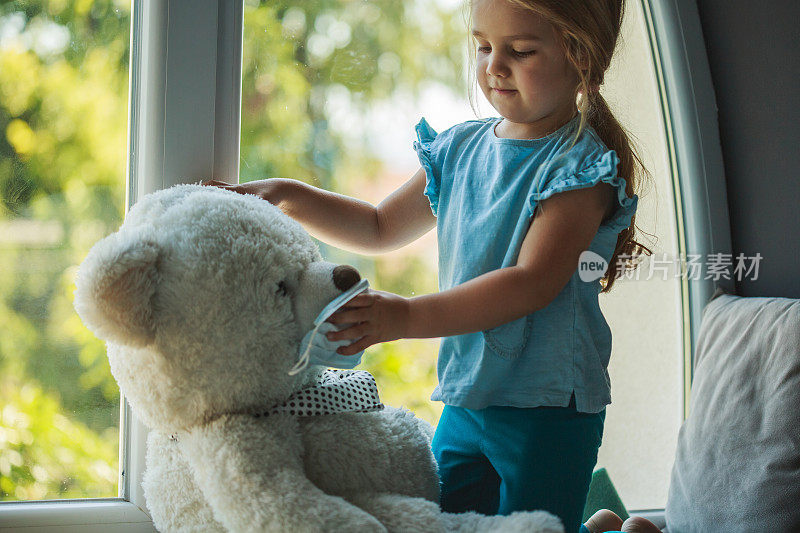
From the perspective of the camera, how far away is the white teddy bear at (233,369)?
643mm

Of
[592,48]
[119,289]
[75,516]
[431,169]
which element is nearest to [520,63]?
[592,48]

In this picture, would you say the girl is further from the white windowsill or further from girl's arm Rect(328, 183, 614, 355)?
the white windowsill

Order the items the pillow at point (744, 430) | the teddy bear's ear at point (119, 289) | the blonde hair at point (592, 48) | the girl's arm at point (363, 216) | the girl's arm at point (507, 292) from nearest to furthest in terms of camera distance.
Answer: the teddy bear's ear at point (119, 289), the girl's arm at point (507, 292), the blonde hair at point (592, 48), the girl's arm at point (363, 216), the pillow at point (744, 430)

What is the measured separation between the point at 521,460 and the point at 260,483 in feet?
1.25

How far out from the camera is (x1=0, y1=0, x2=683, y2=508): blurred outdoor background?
3.31ft

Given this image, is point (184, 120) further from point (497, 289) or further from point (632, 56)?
point (632, 56)

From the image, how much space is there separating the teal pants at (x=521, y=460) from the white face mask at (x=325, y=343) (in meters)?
0.28

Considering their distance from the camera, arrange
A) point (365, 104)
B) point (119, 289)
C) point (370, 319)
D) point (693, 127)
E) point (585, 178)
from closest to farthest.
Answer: point (119, 289) < point (370, 319) < point (585, 178) < point (365, 104) < point (693, 127)

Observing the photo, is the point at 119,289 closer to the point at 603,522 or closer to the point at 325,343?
the point at 325,343

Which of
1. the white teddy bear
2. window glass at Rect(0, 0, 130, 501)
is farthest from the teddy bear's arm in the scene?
window glass at Rect(0, 0, 130, 501)

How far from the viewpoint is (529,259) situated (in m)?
0.84

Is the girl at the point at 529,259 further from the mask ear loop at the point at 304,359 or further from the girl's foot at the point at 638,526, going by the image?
the girl's foot at the point at 638,526

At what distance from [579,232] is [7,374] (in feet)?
2.79

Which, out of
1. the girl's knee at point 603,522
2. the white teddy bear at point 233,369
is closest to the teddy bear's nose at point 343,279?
the white teddy bear at point 233,369
